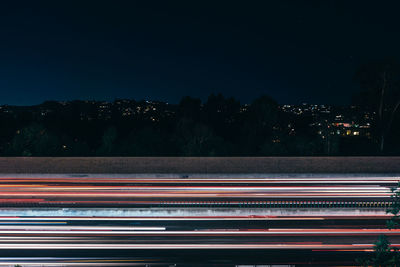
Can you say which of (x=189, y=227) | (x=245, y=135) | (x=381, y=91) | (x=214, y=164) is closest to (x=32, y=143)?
(x=214, y=164)

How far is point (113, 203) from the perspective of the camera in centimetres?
872

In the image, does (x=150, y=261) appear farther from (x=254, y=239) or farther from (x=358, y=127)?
(x=358, y=127)

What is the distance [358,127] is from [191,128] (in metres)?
12.5

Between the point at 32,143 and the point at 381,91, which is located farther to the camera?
the point at 381,91

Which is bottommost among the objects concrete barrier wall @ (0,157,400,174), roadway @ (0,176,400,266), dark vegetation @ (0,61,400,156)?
roadway @ (0,176,400,266)

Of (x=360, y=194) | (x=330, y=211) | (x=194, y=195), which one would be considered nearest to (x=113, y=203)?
(x=194, y=195)

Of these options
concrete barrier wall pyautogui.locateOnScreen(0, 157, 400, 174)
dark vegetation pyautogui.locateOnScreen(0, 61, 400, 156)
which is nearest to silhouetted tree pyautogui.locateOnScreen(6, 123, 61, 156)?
dark vegetation pyautogui.locateOnScreen(0, 61, 400, 156)

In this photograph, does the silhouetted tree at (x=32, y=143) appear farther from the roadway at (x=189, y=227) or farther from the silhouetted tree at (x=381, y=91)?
the silhouetted tree at (x=381, y=91)

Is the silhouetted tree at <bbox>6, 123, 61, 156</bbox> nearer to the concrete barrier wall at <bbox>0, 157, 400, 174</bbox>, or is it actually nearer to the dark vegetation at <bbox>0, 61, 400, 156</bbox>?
the dark vegetation at <bbox>0, 61, 400, 156</bbox>

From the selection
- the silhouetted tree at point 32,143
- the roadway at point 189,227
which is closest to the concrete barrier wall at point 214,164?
the roadway at point 189,227

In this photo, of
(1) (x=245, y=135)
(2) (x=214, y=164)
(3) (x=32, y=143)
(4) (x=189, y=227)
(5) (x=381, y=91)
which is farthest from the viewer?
(1) (x=245, y=135)

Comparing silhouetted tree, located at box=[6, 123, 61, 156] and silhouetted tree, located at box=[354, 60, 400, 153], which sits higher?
silhouetted tree, located at box=[354, 60, 400, 153]

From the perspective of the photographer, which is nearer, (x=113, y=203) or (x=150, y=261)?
(x=150, y=261)

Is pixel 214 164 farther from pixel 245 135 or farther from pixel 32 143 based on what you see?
pixel 32 143
